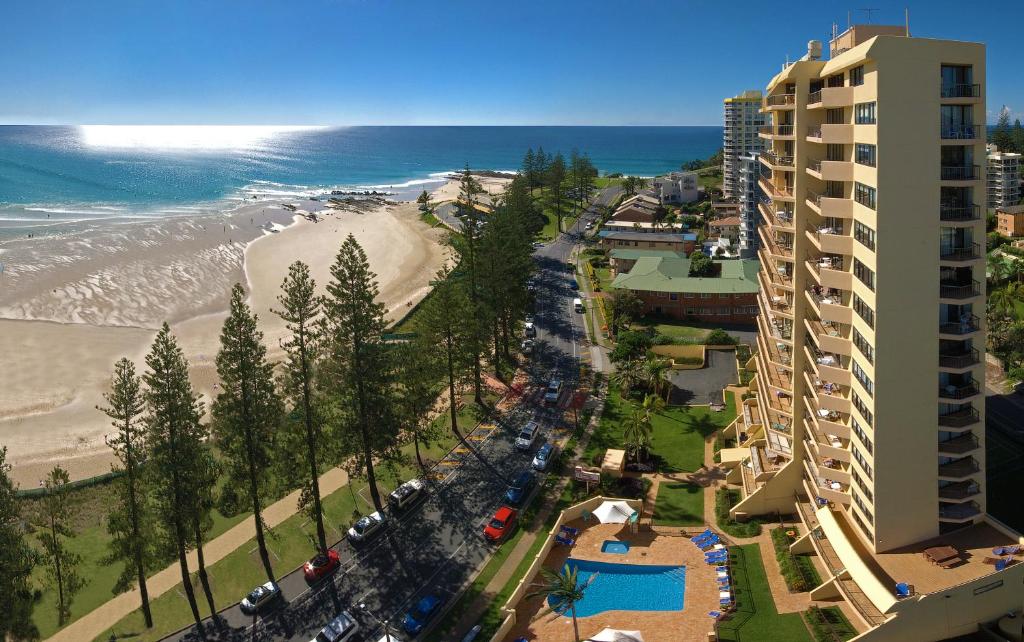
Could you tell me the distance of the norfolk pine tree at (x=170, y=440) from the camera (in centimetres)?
2891

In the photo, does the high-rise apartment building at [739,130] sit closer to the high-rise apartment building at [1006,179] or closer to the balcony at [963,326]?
the high-rise apartment building at [1006,179]

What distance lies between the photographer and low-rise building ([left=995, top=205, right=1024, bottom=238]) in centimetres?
7350

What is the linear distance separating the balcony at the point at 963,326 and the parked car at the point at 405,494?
2537 centimetres

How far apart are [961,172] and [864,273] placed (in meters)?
4.38

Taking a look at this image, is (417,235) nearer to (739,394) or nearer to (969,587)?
(739,394)

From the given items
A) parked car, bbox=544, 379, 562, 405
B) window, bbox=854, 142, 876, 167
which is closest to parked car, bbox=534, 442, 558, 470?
parked car, bbox=544, 379, 562, 405

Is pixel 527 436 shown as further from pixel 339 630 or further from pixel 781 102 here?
pixel 781 102

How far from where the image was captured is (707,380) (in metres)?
49.8

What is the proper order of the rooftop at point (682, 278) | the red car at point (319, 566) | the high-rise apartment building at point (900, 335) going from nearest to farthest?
1. the high-rise apartment building at point (900, 335)
2. the red car at point (319, 566)
3. the rooftop at point (682, 278)

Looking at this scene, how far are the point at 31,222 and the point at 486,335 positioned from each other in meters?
104

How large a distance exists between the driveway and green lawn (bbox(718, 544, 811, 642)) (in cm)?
1831

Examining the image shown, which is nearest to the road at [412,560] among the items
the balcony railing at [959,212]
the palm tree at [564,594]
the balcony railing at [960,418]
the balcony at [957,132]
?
the palm tree at [564,594]

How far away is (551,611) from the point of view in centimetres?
2850

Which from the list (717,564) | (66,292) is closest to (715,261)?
(717,564)
